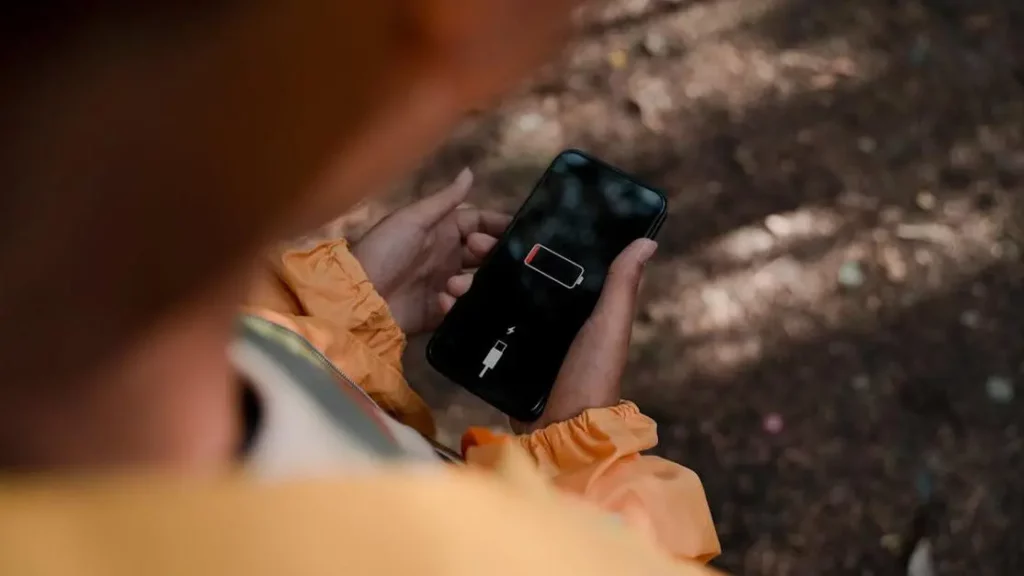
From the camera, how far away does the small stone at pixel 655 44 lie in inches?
42.6

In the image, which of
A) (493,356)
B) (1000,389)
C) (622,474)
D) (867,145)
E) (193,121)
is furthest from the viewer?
(867,145)

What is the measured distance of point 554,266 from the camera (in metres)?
0.81

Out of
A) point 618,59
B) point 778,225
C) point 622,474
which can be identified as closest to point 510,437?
point 622,474

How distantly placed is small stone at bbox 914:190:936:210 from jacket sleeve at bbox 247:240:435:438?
631 millimetres

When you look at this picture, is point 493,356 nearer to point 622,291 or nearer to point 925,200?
point 622,291

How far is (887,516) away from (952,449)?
99 millimetres

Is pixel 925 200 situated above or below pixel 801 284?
above

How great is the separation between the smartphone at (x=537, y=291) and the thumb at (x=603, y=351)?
0.15ft

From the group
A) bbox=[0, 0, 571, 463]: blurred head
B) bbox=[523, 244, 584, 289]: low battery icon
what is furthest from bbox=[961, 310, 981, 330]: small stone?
bbox=[0, 0, 571, 463]: blurred head

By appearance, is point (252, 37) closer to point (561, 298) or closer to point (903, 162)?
point (561, 298)

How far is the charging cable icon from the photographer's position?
31.1 inches

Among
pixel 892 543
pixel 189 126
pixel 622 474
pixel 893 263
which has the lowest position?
pixel 892 543

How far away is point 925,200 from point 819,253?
0.14 metres

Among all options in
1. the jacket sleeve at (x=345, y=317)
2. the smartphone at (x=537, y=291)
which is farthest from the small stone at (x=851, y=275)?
the jacket sleeve at (x=345, y=317)
